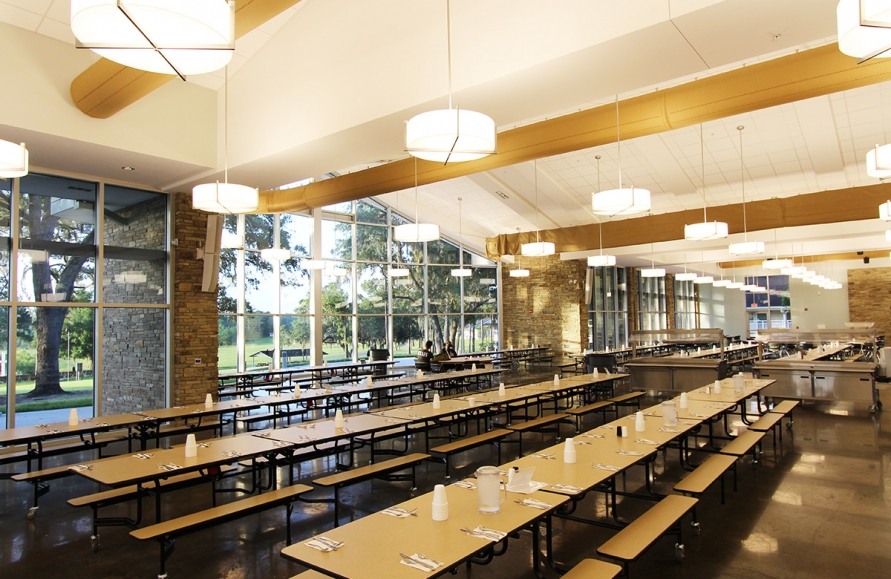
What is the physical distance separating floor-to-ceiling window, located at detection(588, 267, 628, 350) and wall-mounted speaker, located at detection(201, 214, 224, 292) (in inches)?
479

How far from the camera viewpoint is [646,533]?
315 centimetres

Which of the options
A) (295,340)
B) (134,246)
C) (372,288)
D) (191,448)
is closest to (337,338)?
(295,340)

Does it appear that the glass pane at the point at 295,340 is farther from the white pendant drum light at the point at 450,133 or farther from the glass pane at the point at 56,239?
the white pendant drum light at the point at 450,133

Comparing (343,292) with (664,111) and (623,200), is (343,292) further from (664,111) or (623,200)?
(664,111)

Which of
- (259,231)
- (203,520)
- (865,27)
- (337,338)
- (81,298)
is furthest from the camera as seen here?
(337,338)

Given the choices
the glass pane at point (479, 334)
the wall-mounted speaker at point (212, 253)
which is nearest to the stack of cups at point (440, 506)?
the wall-mounted speaker at point (212, 253)

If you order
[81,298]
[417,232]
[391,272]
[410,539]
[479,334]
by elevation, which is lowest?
[410,539]

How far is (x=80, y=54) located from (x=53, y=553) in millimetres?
5675

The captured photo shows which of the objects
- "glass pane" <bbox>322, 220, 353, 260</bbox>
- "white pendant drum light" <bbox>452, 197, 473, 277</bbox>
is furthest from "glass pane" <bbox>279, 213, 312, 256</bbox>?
"white pendant drum light" <bbox>452, 197, 473, 277</bbox>

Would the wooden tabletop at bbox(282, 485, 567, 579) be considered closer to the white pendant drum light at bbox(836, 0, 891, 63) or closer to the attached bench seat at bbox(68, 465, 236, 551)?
the attached bench seat at bbox(68, 465, 236, 551)

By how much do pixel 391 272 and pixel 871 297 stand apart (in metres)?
20.2

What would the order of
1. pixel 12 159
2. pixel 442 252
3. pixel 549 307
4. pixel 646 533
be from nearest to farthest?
pixel 646 533
pixel 12 159
pixel 442 252
pixel 549 307

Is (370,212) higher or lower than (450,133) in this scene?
higher

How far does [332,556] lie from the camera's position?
2330mm
